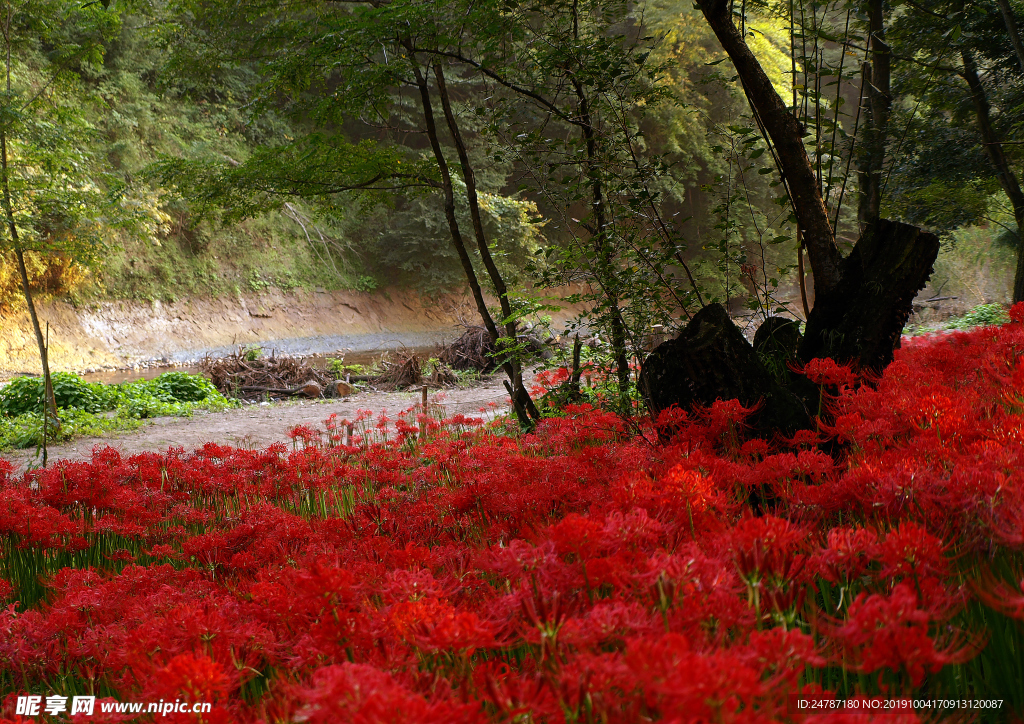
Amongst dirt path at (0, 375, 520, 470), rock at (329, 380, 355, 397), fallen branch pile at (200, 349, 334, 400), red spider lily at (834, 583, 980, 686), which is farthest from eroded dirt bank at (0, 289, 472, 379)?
red spider lily at (834, 583, 980, 686)

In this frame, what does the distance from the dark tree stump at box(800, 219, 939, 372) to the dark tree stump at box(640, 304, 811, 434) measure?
36cm

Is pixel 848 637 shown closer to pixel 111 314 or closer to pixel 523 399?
pixel 523 399

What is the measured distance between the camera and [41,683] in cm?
135

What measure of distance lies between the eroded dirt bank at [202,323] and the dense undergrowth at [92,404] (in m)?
7.44

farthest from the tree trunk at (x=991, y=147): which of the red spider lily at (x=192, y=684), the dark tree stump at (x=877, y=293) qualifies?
the red spider lily at (x=192, y=684)

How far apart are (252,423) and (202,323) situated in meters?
14.9

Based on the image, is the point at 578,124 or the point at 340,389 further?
the point at 340,389

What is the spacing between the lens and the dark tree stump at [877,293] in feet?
8.48

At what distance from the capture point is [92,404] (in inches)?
356

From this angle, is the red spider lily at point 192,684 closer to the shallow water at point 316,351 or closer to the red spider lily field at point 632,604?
the red spider lily field at point 632,604

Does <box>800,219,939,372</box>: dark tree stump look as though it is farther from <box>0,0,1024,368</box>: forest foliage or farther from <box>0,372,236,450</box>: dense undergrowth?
<box>0,372,236,450</box>: dense undergrowth

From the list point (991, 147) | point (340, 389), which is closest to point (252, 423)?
point (340, 389)

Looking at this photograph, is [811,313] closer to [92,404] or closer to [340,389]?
[92,404]

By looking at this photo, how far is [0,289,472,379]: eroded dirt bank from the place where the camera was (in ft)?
53.6
